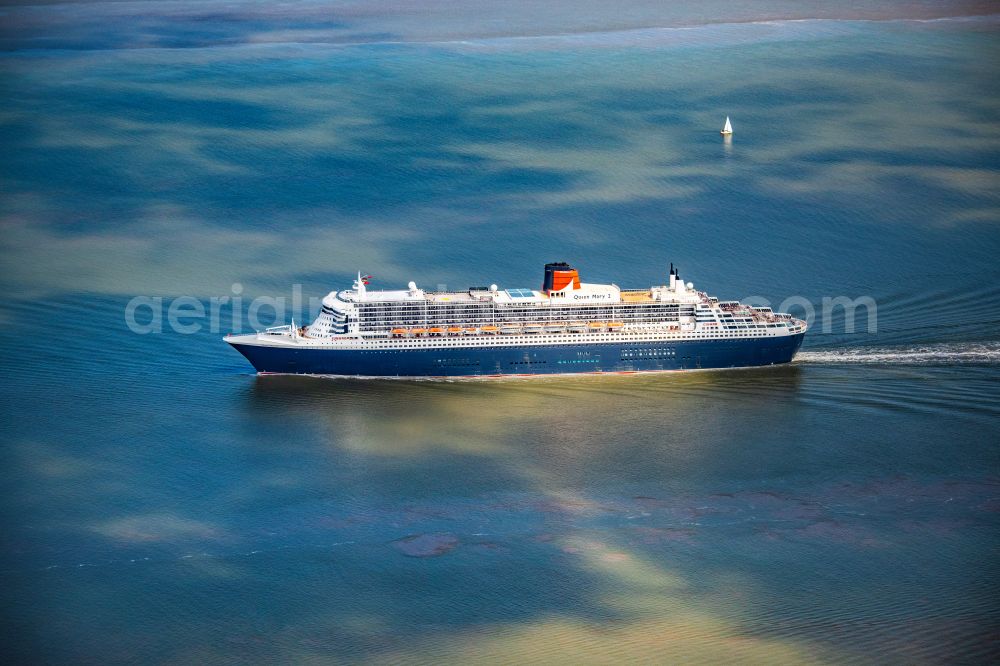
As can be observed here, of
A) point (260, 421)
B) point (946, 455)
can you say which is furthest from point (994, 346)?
point (260, 421)

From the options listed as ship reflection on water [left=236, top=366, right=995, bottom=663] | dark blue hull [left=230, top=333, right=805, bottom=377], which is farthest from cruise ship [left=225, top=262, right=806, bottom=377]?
ship reflection on water [left=236, top=366, right=995, bottom=663]

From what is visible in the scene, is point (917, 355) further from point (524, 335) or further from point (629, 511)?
point (629, 511)

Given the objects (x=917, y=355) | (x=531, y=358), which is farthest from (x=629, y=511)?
(x=917, y=355)

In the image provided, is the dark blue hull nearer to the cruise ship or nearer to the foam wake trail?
the cruise ship

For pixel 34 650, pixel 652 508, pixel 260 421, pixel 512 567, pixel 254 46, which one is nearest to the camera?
pixel 34 650

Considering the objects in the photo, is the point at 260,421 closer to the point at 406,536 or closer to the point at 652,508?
the point at 406,536

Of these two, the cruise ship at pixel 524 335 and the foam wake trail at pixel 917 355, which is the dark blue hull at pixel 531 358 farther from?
the foam wake trail at pixel 917 355

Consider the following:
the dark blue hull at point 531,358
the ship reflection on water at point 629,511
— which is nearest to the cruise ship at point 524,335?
the dark blue hull at point 531,358
